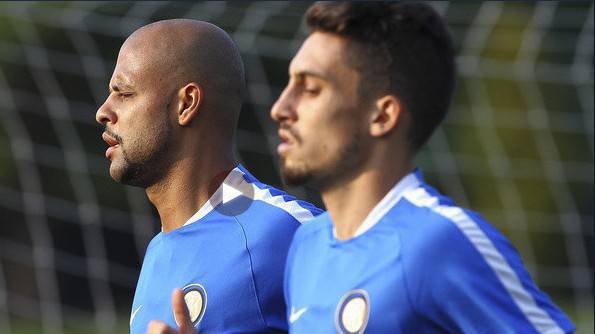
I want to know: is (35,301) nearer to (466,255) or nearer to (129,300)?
(129,300)

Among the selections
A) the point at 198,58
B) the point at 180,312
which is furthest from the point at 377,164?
the point at 198,58

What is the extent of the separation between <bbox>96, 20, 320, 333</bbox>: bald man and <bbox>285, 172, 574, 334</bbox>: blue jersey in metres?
0.65

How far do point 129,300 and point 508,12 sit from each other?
7.13 m

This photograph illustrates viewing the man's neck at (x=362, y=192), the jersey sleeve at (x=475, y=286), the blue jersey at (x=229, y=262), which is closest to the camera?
the jersey sleeve at (x=475, y=286)

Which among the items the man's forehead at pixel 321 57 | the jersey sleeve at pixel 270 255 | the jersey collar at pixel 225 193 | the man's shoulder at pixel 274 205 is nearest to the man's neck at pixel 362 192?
the man's forehead at pixel 321 57

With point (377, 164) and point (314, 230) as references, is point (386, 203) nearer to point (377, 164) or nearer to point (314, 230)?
point (377, 164)

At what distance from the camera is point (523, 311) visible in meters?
2.69

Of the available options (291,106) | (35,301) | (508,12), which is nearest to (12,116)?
(35,301)

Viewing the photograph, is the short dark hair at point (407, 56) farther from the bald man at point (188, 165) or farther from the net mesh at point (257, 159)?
the net mesh at point (257, 159)

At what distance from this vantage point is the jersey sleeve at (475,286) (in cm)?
269

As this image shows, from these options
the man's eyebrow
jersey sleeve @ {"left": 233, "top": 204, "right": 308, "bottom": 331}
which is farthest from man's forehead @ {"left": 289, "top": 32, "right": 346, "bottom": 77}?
jersey sleeve @ {"left": 233, "top": 204, "right": 308, "bottom": 331}

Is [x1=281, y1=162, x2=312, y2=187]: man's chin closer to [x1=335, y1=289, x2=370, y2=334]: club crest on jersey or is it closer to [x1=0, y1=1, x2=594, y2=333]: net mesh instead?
[x1=335, y1=289, x2=370, y2=334]: club crest on jersey

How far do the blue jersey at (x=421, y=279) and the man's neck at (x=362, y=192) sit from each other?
0.02 metres

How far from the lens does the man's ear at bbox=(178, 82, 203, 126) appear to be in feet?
12.7
